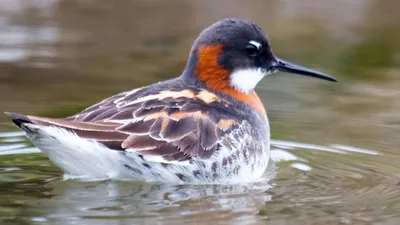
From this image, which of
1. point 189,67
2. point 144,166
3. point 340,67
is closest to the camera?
point 144,166

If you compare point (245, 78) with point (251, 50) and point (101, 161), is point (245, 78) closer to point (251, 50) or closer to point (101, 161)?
point (251, 50)

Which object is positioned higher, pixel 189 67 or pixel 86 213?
pixel 189 67

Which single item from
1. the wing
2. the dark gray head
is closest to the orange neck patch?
the dark gray head

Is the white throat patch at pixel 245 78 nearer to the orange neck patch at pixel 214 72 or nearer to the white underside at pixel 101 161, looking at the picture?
the orange neck patch at pixel 214 72

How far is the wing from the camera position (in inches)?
289

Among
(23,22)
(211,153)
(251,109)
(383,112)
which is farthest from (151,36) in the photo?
(211,153)

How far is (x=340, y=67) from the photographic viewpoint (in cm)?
1175

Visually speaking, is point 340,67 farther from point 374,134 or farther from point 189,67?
point 189,67

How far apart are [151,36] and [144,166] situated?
231 inches

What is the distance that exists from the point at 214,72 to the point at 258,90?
2606 mm

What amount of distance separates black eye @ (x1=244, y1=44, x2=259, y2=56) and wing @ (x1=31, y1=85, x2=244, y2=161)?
26.0 inches

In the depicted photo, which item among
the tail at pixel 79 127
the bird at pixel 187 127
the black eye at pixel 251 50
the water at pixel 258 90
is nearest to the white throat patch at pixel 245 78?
the bird at pixel 187 127

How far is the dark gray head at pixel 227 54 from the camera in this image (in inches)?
329

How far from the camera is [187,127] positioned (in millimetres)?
7656
